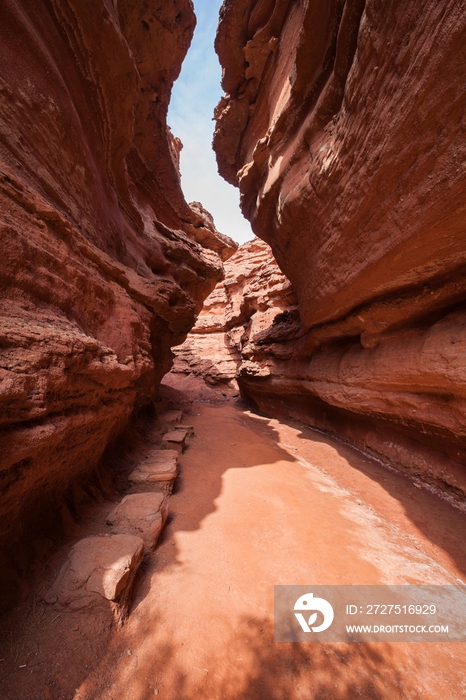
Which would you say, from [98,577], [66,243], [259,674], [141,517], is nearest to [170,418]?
[141,517]

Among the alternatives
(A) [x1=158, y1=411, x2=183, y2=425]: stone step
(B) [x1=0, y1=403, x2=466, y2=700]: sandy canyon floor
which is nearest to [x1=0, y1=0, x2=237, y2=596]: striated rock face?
(B) [x1=0, y1=403, x2=466, y2=700]: sandy canyon floor

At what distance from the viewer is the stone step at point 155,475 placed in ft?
14.3

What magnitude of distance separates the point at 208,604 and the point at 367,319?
230 inches

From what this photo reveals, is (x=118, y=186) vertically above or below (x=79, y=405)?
above

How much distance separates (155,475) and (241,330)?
14.4 m

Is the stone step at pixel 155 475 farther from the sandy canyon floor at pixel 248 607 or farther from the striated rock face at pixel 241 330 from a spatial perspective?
the striated rock face at pixel 241 330

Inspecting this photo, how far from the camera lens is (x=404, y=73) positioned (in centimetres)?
315

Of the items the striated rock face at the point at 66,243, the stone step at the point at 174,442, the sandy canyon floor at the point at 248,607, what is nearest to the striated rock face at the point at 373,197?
the sandy canyon floor at the point at 248,607

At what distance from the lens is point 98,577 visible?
2.25 meters

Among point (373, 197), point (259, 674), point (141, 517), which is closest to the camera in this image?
point (259, 674)

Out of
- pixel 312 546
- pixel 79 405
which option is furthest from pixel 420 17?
pixel 312 546

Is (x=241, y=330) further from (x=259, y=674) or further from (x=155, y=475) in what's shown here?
(x=259, y=674)

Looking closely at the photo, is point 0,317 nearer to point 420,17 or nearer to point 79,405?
point 79,405

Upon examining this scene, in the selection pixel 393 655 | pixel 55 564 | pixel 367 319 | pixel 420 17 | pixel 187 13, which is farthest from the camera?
pixel 187 13
